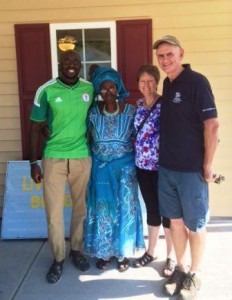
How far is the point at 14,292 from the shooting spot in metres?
2.98

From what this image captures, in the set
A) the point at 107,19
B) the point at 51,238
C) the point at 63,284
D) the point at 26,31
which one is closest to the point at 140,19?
the point at 107,19

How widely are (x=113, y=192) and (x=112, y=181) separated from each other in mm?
91

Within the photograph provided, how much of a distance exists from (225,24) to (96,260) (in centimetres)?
257

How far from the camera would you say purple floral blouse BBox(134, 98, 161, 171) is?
2982mm

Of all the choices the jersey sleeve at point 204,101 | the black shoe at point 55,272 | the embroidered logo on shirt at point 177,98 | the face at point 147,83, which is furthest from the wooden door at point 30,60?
the jersey sleeve at point 204,101

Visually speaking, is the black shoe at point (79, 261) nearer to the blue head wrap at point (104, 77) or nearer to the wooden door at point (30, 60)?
the blue head wrap at point (104, 77)

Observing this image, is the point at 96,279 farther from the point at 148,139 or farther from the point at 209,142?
the point at 209,142

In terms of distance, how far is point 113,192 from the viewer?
3191mm

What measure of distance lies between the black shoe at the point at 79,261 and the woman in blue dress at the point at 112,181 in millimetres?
76

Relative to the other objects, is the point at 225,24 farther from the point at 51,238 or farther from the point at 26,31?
the point at 51,238

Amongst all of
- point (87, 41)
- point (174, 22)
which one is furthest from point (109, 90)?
point (174, 22)

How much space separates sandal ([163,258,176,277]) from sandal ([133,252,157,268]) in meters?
0.16

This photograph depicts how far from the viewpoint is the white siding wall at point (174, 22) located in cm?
402

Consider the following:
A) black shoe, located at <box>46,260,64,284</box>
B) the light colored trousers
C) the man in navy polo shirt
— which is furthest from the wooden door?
the man in navy polo shirt
